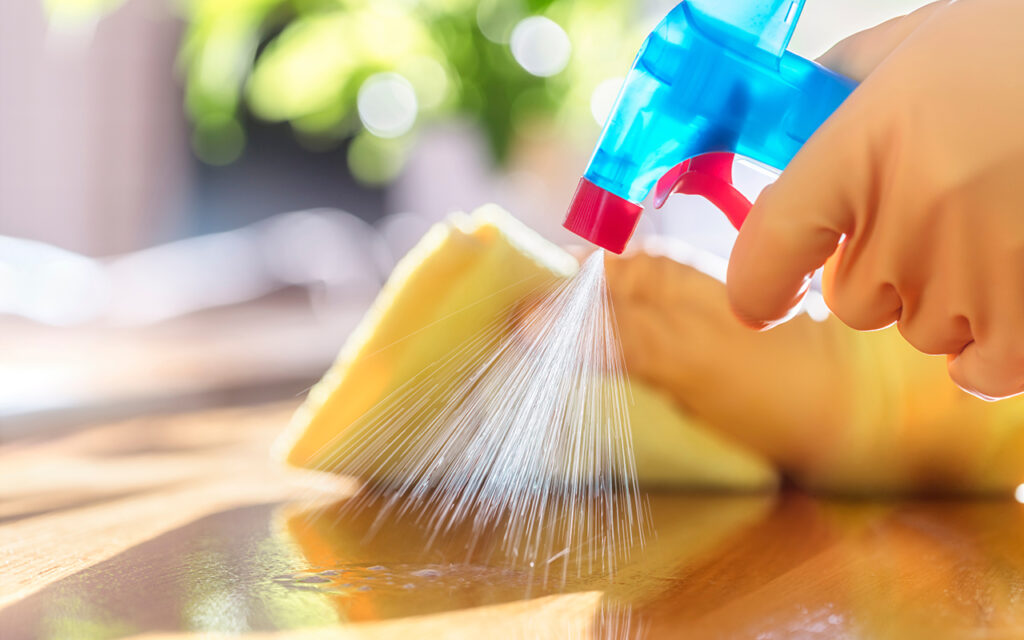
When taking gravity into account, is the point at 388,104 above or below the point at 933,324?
above

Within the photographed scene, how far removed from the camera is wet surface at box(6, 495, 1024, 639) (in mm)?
301

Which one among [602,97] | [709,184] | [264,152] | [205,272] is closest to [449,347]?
[709,184]

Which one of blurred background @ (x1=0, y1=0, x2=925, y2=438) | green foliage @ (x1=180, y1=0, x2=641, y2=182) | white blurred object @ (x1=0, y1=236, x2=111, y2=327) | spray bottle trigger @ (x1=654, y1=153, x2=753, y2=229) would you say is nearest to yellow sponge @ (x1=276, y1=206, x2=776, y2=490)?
Answer: spray bottle trigger @ (x1=654, y1=153, x2=753, y2=229)

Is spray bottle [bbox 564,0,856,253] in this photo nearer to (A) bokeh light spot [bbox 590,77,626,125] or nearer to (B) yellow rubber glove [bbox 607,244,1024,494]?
(B) yellow rubber glove [bbox 607,244,1024,494]

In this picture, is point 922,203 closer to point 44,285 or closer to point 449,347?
point 449,347

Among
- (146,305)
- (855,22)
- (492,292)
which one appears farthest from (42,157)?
(492,292)

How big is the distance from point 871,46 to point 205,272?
6.17 ft

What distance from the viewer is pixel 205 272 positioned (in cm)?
208

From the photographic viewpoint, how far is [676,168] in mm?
410

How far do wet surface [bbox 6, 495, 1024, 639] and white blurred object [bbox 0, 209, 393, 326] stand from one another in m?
1.49

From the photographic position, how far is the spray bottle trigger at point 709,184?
0.41 meters

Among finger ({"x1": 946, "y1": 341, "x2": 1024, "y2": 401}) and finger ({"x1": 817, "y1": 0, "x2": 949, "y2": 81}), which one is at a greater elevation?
finger ({"x1": 817, "y1": 0, "x2": 949, "y2": 81})

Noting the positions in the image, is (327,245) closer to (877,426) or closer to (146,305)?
(146,305)

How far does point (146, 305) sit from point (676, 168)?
1735mm
